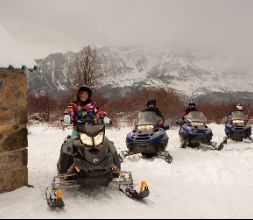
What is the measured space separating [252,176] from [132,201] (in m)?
4.09

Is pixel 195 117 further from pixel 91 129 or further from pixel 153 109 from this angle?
pixel 91 129

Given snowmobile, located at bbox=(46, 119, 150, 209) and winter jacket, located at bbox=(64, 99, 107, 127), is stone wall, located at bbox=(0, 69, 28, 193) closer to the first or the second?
snowmobile, located at bbox=(46, 119, 150, 209)

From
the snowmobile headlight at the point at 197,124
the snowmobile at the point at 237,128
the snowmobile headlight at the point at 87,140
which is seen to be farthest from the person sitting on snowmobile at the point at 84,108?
the snowmobile at the point at 237,128

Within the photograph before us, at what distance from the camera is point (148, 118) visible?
11688 millimetres

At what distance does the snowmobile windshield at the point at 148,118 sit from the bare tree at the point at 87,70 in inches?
428

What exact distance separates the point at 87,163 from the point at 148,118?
555 centimetres

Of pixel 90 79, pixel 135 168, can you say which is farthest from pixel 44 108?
pixel 135 168

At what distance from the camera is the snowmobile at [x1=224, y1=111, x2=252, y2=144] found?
1594 cm

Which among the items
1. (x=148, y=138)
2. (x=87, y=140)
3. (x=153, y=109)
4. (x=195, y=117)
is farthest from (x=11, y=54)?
(x=195, y=117)

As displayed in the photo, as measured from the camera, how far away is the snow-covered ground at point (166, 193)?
604 cm

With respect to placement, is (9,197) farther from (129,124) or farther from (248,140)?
(129,124)

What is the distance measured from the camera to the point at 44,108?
28.8m

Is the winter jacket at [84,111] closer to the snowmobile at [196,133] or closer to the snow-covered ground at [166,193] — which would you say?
the snow-covered ground at [166,193]

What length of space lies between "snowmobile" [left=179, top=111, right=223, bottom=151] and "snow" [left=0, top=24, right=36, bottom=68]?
25.2ft
